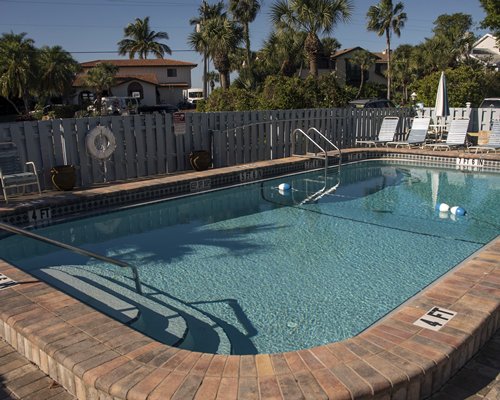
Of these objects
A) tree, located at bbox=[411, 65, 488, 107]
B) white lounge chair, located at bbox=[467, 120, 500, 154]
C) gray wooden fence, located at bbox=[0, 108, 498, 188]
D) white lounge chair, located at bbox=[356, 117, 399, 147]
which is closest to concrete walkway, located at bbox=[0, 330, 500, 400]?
gray wooden fence, located at bbox=[0, 108, 498, 188]

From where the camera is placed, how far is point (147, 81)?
4456 cm

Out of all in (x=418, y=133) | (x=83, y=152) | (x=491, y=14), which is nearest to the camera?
(x=83, y=152)

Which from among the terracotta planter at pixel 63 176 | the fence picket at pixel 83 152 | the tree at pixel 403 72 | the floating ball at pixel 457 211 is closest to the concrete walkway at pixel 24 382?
the terracotta planter at pixel 63 176

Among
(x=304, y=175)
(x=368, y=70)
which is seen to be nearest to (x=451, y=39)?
(x=368, y=70)

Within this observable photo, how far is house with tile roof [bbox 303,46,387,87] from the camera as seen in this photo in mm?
48750

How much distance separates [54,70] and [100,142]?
1295 inches

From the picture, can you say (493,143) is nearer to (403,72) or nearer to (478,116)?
(478,116)

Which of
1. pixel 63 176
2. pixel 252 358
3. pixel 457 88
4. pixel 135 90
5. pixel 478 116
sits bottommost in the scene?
pixel 252 358

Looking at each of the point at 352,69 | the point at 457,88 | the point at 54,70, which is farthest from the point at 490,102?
the point at 54,70

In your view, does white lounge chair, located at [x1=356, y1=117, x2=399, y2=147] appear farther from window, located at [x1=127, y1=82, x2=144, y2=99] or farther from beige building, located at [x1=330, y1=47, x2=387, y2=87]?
beige building, located at [x1=330, y1=47, x2=387, y2=87]

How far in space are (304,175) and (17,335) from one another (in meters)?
9.42

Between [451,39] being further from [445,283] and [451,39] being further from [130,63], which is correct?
[445,283]

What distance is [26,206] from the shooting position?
24.0ft

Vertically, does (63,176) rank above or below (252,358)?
above
